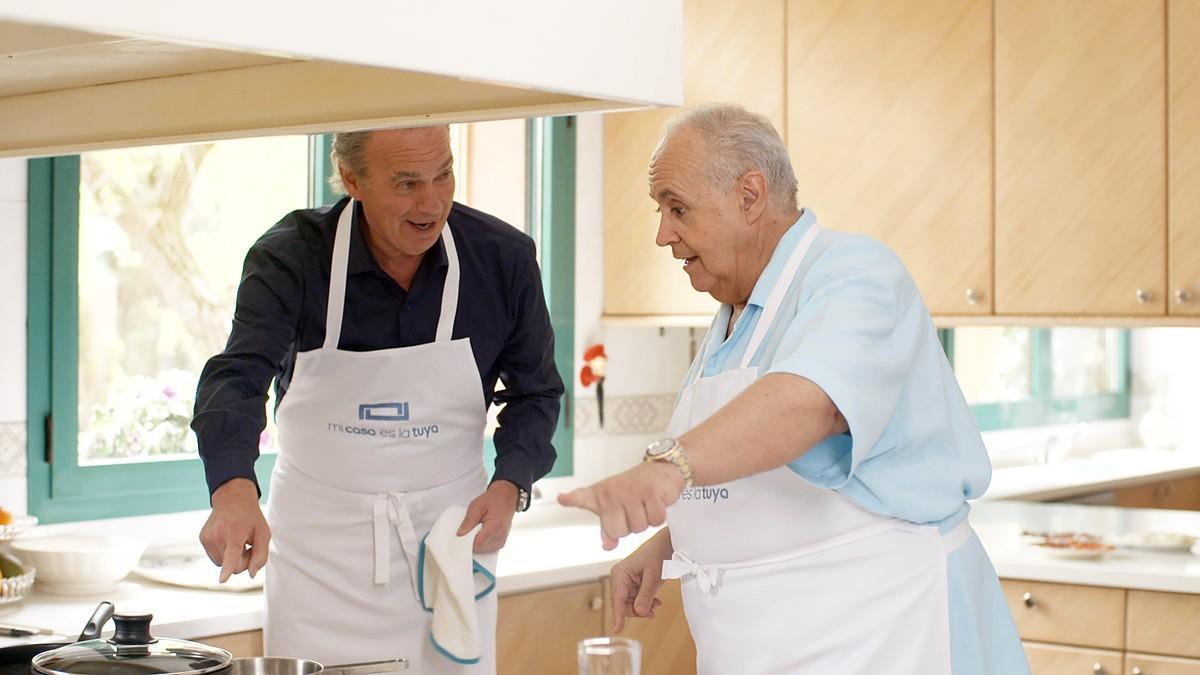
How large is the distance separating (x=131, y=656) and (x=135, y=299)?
5.66ft

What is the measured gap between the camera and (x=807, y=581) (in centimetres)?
152

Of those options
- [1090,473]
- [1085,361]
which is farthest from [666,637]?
[1085,361]

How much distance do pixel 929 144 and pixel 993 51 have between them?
0.86 feet

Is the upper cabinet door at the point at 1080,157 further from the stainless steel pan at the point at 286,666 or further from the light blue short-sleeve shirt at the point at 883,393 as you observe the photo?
the stainless steel pan at the point at 286,666

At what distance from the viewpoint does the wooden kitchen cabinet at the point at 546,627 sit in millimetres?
2924

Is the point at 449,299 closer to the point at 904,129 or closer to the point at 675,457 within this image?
the point at 675,457

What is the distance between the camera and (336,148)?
6.50 ft

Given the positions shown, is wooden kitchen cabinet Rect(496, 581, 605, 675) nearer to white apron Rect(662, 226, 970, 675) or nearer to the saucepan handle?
white apron Rect(662, 226, 970, 675)

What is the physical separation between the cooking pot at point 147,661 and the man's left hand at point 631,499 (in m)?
0.41

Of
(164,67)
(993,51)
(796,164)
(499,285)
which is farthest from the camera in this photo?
(796,164)

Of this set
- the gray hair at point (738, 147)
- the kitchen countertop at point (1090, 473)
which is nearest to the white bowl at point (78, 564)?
the gray hair at point (738, 147)

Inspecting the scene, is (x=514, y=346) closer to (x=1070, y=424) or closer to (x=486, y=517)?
(x=486, y=517)

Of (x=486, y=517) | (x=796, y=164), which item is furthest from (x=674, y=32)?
(x=796, y=164)

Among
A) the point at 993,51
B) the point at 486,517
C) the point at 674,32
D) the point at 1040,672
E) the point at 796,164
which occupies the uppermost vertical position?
the point at 993,51
